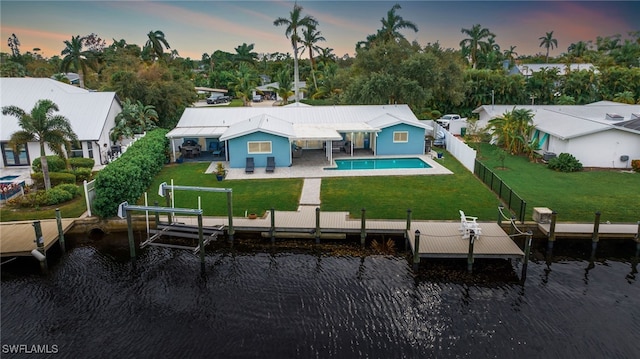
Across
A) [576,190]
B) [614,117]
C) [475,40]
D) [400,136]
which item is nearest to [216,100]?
[475,40]

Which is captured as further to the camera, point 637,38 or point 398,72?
point 637,38

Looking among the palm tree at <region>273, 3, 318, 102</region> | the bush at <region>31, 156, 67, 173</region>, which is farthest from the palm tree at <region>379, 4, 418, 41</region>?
the bush at <region>31, 156, 67, 173</region>

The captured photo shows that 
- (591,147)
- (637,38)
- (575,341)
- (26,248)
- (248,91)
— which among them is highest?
(637,38)

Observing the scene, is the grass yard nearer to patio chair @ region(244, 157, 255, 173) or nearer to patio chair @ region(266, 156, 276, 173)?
patio chair @ region(266, 156, 276, 173)

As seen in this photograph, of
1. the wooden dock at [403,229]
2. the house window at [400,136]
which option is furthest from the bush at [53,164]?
the house window at [400,136]

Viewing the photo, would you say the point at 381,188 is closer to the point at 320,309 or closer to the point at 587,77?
the point at 320,309

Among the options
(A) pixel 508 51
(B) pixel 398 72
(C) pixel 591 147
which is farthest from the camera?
Result: (A) pixel 508 51

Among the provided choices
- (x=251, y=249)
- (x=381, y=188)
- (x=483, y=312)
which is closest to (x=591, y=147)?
(x=381, y=188)

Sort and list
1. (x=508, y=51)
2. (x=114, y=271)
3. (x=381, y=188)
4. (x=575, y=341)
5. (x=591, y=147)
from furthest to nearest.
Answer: (x=508, y=51) < (x=591, y=147) < (x=381, y=188) < (x=114, y=271) < (x=575, y=341)
